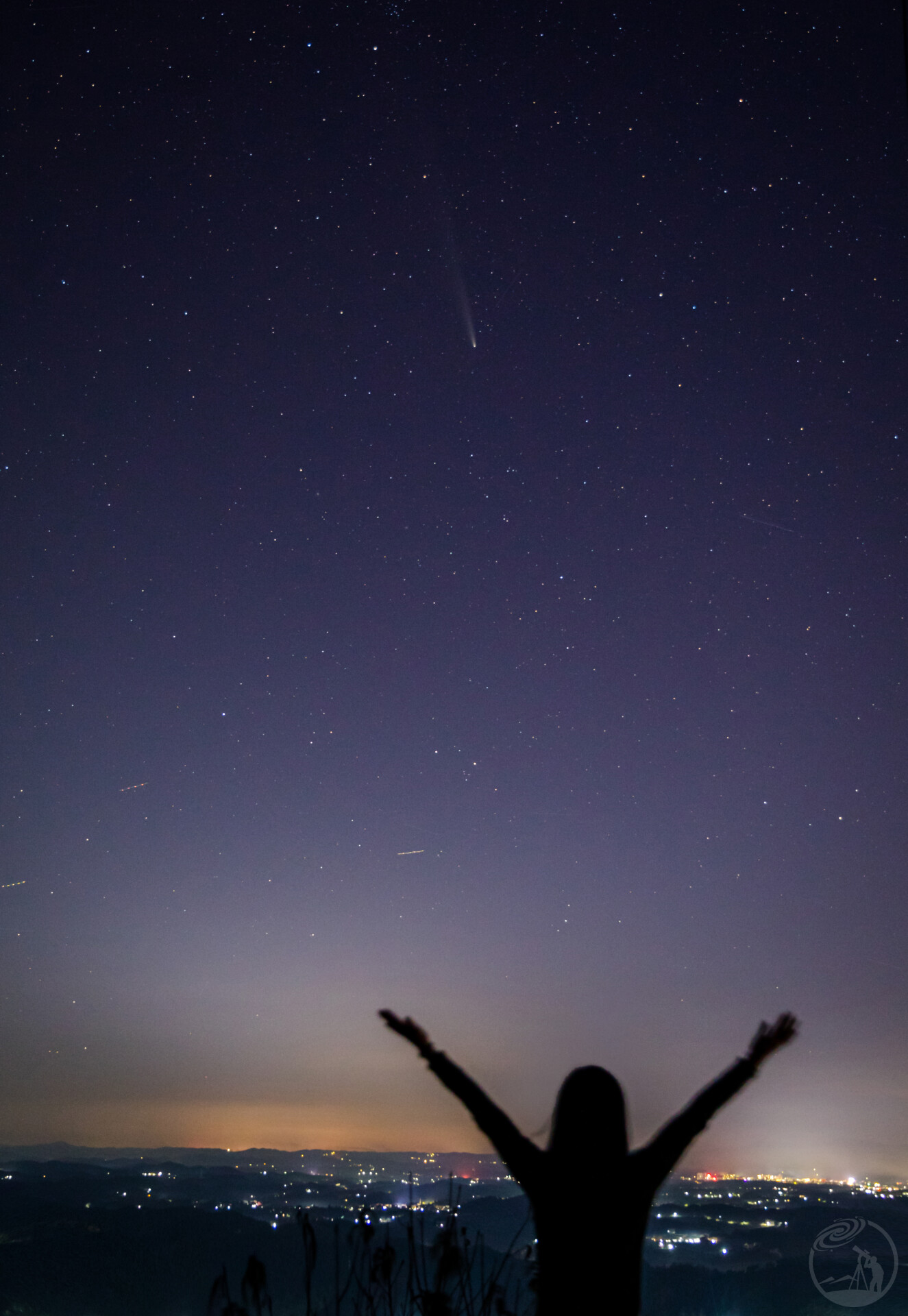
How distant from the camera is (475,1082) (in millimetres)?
2238

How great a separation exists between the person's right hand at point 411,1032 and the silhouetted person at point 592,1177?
156 millimetres

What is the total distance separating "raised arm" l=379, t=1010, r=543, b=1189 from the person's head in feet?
0.21

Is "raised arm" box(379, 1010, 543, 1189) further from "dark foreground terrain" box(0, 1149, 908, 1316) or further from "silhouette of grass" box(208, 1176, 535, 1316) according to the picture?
"dark foreground terrain" box(0, 1149, 908, 1316)

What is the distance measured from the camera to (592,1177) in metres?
2.04

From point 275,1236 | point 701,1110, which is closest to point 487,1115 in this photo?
point 701,1110

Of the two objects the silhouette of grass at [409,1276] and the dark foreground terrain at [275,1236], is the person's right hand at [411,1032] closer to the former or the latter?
the silhouette of grass at [409,1276]

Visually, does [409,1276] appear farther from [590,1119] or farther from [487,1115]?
[590,1119]

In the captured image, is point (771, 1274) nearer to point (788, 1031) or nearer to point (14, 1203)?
point (788, 1031)

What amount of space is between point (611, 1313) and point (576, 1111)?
411 millimetres

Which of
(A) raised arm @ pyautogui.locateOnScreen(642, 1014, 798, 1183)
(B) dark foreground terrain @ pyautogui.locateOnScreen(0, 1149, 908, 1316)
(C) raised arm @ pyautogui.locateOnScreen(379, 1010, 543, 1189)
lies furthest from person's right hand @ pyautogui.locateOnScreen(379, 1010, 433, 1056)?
(B) dark foreground terrain @ pyautogui.locateOnScreen(0, 1149, 908, 1316)

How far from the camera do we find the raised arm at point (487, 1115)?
2.13 metres

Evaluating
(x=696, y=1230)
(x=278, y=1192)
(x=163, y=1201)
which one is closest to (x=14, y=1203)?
(x=163, y=1201)

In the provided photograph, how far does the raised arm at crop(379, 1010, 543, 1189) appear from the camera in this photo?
6.98ft

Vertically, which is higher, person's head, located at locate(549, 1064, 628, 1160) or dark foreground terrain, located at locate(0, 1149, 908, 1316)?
person's head, located at locate(549, 1064, 628, 1160)
